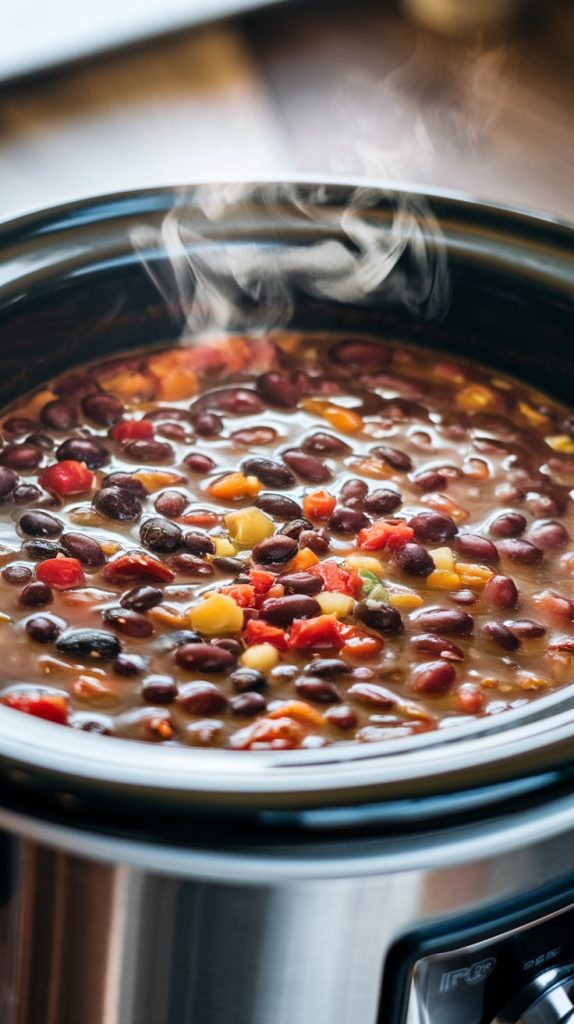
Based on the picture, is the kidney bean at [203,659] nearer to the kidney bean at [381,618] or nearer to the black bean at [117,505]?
the kidney bean at [381,618]

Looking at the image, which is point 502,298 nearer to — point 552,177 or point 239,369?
point 239,369

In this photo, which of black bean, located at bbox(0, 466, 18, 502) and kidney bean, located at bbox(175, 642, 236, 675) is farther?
black bean, located at bbox(0, 466, 18, 502)

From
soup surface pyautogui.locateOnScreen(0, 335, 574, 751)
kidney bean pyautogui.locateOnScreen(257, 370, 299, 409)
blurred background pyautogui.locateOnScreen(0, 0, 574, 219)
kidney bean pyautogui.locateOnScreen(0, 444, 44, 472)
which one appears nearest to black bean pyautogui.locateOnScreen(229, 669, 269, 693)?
soup surface pyautogui.locateOnScreen(0, 335, 574, 751)

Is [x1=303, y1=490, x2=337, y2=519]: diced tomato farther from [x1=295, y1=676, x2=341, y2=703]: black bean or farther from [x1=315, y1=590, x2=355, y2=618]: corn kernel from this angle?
[x1=295, y1=676, x2=341, y2=703]: black bean

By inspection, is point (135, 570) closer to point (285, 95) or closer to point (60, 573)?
point (60, 573)

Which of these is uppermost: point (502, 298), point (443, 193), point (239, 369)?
point (443, 193)

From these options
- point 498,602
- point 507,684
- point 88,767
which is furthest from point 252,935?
point 498,602

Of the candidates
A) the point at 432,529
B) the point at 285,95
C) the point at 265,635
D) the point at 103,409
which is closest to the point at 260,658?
the point at 265,635
